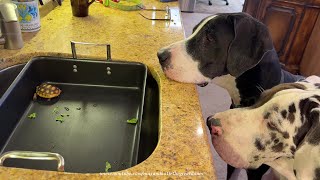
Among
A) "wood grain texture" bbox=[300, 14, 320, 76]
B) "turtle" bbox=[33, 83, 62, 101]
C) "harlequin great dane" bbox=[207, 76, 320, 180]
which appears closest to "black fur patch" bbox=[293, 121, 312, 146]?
"harlequin great dane" bbox=[207, 76, 320, 180]

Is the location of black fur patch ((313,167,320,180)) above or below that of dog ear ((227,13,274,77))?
below

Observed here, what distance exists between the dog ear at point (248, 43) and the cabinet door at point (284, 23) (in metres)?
1.88

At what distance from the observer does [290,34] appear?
2.84 meters

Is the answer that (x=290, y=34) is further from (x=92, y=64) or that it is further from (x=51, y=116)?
(x=51, y=116)

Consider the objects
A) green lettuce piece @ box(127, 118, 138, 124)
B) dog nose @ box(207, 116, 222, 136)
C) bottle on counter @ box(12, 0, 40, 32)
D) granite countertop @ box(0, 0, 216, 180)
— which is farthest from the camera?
bottle on counter @ box(12, 0, 40, 32)

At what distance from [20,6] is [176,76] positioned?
2.37ft

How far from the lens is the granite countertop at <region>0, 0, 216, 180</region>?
0.69m

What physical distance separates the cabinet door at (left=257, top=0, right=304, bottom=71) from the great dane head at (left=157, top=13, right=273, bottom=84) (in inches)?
73.3

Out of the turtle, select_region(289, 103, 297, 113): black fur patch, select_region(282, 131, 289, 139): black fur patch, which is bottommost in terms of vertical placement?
the turtle

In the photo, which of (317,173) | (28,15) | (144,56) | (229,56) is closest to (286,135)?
(317,173)

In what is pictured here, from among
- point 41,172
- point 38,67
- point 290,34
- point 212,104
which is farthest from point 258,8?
point 41,172

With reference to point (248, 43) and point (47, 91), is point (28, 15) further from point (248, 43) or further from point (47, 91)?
point (248, 43)

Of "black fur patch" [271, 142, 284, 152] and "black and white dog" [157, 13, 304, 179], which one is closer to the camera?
"black fur patch" [271, 142, 284, 152]

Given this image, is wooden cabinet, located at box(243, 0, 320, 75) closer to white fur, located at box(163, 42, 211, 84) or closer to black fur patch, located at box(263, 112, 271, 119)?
white fur, located at box(163, 42, 211, 84)
